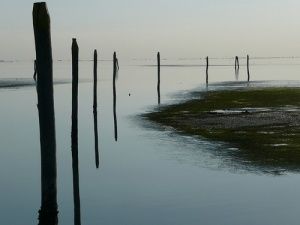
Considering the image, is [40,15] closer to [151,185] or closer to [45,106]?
[45,106]

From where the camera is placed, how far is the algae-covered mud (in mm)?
20047

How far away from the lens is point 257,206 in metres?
14.1

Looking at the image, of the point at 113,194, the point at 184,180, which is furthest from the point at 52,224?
the point at 184,180

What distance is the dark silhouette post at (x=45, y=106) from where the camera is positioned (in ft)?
32.2

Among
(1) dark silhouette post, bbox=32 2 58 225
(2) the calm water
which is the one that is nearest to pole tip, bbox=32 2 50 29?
(1) dark silhouette post, bbox=32 2 58 225

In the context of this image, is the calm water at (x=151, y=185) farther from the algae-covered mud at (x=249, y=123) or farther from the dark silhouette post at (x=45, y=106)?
the dark silhouette post at (x=45, y=106)

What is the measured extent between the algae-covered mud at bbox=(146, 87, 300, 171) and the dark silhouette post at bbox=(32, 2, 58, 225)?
968 cm

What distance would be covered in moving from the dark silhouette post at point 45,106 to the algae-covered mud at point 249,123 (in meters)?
9.68

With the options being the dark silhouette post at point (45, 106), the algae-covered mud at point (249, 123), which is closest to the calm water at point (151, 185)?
the algae-covered mud at point (249, 123)

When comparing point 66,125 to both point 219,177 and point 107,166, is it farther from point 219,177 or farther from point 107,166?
point 219,177

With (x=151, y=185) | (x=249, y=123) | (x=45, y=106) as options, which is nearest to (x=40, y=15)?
(x=45, y=106)

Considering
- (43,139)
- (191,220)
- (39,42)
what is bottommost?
(191,220)

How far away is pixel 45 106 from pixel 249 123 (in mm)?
19385

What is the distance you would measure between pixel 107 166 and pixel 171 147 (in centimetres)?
376
